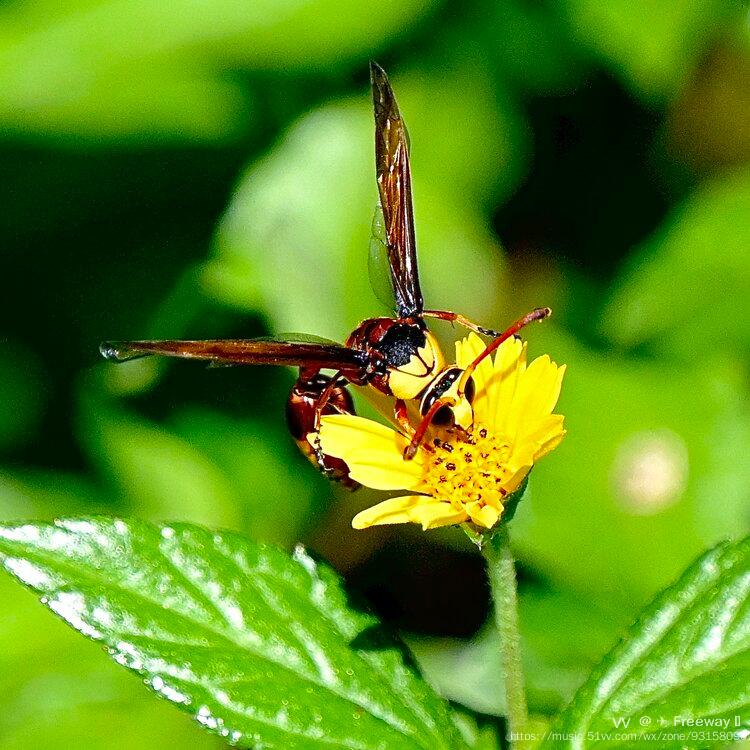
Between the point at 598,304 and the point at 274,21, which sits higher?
the point at 274,21

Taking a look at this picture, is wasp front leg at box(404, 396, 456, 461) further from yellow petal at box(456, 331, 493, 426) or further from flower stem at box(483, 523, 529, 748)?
flower stem at box(483, 523, 529, 748)

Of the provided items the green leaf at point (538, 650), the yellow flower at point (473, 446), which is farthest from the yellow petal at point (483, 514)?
the green leaf at point (538, 650)

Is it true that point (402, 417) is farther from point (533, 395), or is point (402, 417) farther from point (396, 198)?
point (396, 198)

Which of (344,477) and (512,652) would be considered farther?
(344,477)

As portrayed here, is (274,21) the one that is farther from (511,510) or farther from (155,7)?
(511,510)

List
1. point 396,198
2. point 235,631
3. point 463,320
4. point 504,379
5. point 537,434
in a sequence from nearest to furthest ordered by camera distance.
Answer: point 235,631 < point 537,434 < point 504,379 < point 463,320 < point 396,198

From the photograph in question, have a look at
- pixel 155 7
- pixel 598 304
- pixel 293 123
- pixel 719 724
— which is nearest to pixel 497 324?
pixel 598 304

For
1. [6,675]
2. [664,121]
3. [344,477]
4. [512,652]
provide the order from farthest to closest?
[664,121] < [6,675] < [344,477] < [512,652]

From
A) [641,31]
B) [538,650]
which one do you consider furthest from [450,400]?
[641,31]
